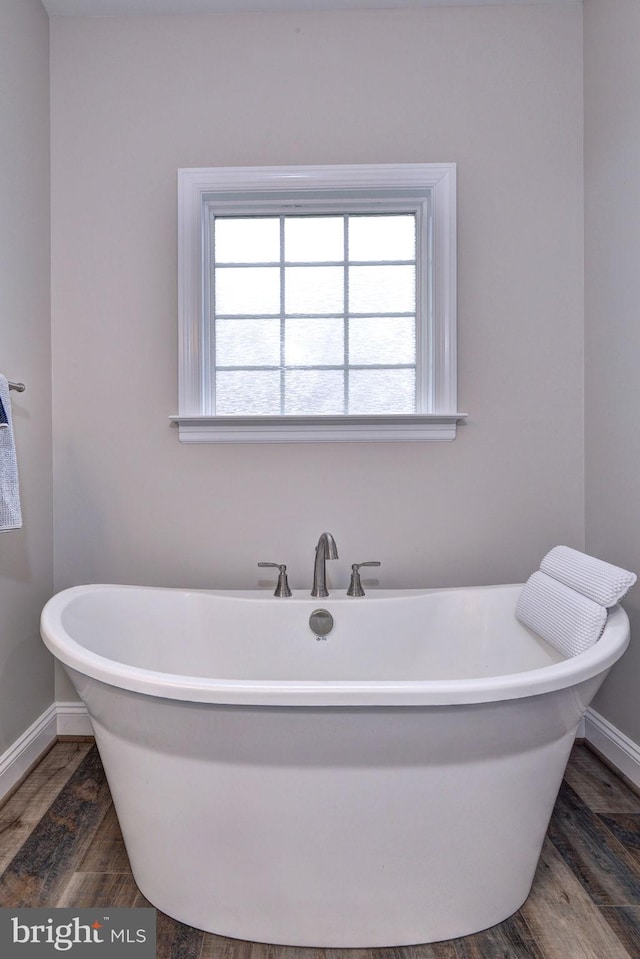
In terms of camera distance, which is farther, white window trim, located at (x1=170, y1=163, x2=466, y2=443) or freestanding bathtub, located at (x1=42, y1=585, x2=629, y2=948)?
white window trim, located at (x1=170, y1=163, x2=466, y2=443)

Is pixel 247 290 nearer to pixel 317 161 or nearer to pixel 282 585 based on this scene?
pixel 317 161

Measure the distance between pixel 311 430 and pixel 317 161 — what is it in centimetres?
97

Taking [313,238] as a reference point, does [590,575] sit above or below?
below

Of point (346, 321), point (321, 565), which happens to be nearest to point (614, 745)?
point (321, 565)

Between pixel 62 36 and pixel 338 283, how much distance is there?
133 centimetres

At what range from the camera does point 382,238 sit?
217 centimetres

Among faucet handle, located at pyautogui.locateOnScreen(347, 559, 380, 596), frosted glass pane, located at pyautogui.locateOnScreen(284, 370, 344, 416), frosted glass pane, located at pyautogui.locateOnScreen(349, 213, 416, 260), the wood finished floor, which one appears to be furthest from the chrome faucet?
frosted glass pane, located at pyautogui.locateOnScreen(349, 213, 416, 260)

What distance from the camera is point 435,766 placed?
1148mm

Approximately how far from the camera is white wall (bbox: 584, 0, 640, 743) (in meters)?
1.78

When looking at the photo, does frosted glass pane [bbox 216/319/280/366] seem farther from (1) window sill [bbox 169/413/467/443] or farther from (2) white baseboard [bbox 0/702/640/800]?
(2) white baseboard [bbox 0/702/640/800]

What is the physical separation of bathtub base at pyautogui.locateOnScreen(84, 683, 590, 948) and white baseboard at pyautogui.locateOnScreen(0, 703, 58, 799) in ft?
2.46

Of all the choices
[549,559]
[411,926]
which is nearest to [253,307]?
[549,559]

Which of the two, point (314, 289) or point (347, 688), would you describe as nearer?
point (347, 688)

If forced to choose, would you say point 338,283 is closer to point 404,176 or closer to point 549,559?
point 404,176
